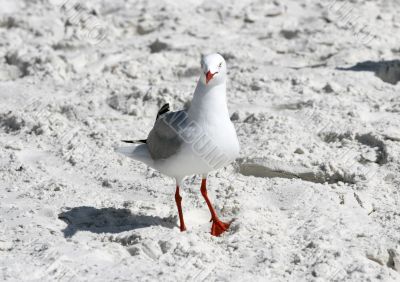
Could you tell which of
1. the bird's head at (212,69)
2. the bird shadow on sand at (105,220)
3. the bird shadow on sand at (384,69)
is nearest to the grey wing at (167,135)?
the bird's head at (212,69)

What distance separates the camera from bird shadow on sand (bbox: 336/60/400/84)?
6.18 m

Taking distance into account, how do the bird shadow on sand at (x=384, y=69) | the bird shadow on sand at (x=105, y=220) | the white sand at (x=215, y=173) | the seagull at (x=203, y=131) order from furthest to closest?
the bird shadow on sand at (x=384, y=69)
the bird shadow on sand at (x=105, y=220)
the seagull at (x=203, y=131)
the white sand at (x=215, y=173)

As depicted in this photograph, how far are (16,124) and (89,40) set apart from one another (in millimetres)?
2075

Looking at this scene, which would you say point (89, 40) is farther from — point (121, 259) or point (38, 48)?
point (121, 259)

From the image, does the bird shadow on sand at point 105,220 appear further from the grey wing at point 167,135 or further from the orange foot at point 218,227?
the grey wing at point 167,135

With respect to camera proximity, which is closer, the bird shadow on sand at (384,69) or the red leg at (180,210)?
the red leg at (180,210)

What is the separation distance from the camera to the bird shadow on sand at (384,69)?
6.18 meters

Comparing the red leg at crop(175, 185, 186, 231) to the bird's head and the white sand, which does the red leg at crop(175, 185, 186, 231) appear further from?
the bird's head

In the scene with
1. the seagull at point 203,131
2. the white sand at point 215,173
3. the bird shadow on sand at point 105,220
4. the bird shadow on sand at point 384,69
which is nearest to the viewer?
the white sand at point 215,173

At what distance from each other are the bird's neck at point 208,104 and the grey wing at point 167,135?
0.31ft

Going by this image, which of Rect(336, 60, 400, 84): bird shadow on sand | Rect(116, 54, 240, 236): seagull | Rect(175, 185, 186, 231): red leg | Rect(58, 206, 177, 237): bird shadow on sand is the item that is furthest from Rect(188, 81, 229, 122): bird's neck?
Rect(336, 60, 400, 84): bird shadow on sand

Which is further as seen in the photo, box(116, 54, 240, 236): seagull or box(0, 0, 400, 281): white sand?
box(116, 54, 240, 236): seagull

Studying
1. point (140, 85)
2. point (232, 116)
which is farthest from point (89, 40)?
point (232, 116)

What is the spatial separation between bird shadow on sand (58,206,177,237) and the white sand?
0.01 metres
